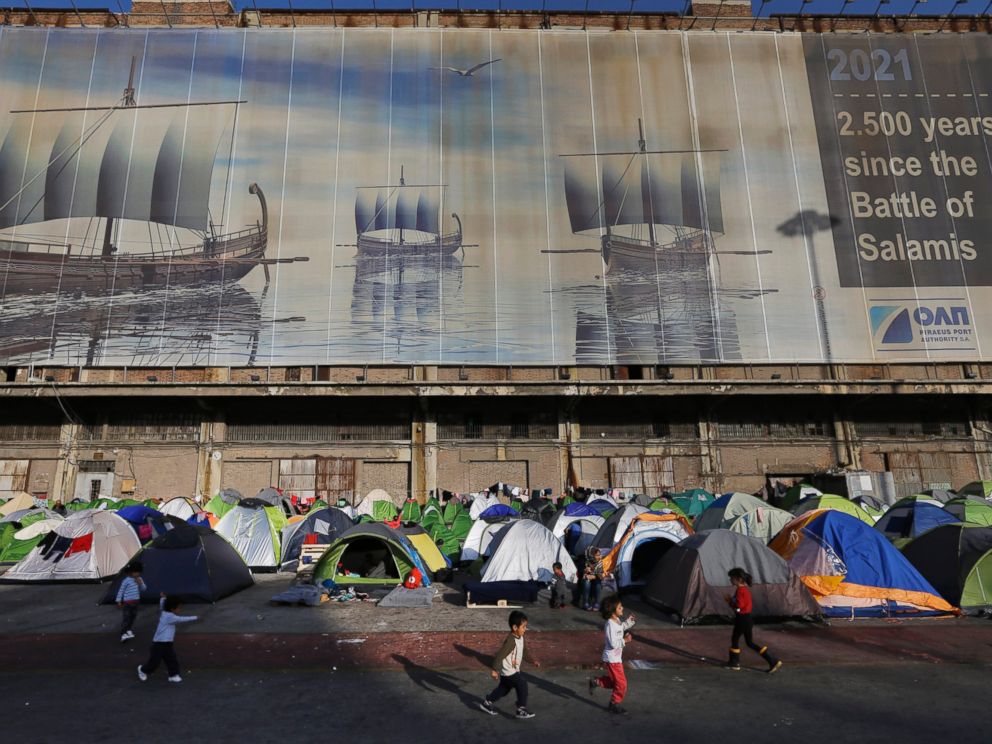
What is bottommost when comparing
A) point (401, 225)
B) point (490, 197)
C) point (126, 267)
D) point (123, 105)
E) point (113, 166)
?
point (126, 267)

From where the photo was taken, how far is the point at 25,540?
16.0m

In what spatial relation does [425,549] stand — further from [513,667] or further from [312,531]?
[513,667]

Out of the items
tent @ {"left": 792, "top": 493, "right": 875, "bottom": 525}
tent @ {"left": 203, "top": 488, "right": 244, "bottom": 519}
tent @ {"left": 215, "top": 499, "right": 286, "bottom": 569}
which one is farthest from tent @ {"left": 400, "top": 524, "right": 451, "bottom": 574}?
tent @ {"left": 792, "top": 493, "right": 875, "bottom": 525}

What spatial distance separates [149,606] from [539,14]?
35.7 m

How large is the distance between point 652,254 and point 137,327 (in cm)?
2337

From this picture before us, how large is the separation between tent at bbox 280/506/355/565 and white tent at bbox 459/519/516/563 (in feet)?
11.1

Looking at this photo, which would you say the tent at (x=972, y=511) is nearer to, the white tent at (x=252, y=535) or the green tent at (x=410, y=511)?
the green tent at (x=410, y=511)

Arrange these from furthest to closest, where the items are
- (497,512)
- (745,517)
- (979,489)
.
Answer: (979,489) < (497,512) < (745,517)

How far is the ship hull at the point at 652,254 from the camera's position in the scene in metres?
27.8

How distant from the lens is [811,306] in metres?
27.2

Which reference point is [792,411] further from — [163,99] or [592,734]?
[163,99]

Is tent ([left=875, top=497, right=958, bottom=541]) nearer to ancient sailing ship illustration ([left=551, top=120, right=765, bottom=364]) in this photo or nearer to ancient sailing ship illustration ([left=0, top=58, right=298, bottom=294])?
ancient sailing ship illustration ([left=551, top=120, right=765, bottom=364])

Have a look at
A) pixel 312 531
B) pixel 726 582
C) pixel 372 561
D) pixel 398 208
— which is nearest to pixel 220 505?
pixel 312 531

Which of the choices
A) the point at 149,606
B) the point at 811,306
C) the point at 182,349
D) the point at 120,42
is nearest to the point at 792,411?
the point at 811,306
